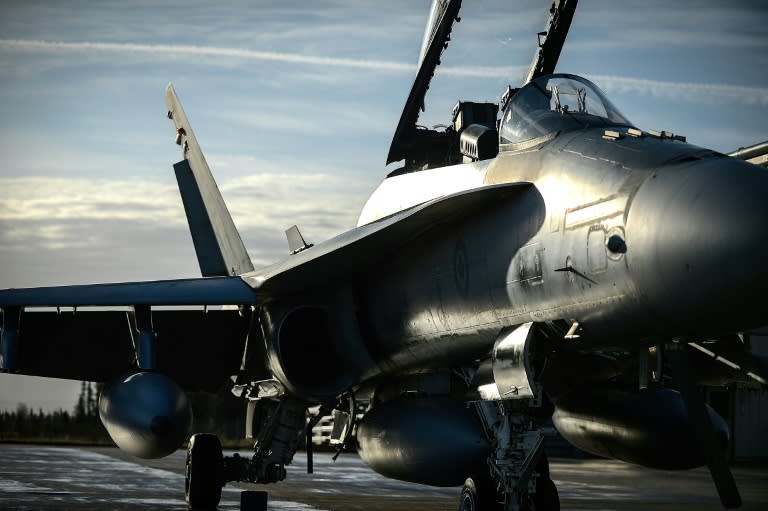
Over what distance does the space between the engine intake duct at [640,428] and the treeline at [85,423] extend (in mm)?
20300

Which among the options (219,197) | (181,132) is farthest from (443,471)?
(181,132)

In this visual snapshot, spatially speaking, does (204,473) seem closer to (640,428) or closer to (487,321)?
(640,428)

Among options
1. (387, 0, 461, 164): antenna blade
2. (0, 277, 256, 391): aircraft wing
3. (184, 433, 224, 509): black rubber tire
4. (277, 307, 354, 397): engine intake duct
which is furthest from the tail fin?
(387, 0, 461, 164): antenna blade

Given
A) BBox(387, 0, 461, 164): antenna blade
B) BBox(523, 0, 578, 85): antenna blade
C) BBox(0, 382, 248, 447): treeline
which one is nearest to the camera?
BBox(523, 0, 578, 85): antenna blade

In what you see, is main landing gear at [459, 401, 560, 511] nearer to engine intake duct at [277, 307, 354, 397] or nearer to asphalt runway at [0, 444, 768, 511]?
engine intake duct at [277, 307, 354, 397]

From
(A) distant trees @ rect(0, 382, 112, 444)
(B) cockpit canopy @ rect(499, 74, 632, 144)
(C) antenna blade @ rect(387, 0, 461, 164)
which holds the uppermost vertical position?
(C) antenna blade @ rect(387, 0, 461, 164)

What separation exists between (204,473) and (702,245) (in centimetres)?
673

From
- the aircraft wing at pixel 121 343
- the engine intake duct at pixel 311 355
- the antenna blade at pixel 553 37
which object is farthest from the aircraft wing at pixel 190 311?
the antenna blade at pixel 553 37

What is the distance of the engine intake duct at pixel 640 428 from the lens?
7.51 meters

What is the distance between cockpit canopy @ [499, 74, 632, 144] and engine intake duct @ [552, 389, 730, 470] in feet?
7.18

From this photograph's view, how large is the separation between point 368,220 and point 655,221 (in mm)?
3786

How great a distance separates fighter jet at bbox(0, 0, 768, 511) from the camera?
510cm

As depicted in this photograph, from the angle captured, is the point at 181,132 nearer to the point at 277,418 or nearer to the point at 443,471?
the point at 277,418

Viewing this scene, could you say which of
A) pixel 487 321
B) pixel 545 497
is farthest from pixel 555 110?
pixel 545 497
